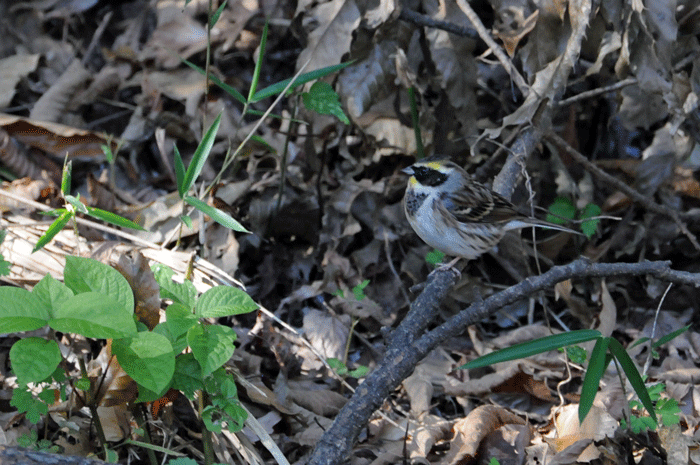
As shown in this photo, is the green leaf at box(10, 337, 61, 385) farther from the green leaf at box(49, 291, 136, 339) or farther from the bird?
the bird

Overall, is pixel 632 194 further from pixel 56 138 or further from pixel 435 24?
pixel 56 138

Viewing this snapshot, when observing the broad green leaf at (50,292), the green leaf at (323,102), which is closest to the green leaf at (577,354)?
the green leaf at (323,102)

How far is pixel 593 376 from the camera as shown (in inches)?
110

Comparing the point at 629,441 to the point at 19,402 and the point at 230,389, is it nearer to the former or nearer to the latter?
the point at 230,389

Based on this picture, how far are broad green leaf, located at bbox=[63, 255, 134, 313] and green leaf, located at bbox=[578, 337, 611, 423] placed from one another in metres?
1.94

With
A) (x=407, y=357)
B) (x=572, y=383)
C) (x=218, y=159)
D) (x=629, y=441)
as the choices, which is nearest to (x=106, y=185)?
(x=218, y=159)

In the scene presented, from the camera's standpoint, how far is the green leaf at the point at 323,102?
3.85 meters

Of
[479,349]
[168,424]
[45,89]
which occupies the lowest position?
[479,349]

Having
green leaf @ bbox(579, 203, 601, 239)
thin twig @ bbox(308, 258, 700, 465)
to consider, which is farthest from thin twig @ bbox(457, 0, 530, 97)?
thin twig @ bbox(308, 258, 700, 465)

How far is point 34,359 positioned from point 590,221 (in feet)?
13.1

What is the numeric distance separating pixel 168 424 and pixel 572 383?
2.44 metres

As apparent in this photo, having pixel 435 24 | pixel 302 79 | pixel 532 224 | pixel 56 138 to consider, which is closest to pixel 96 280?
pixel 302 79

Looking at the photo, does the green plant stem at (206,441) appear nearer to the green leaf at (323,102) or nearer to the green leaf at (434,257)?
the green leaf at (323,102)

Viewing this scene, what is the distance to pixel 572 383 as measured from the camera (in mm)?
4016
